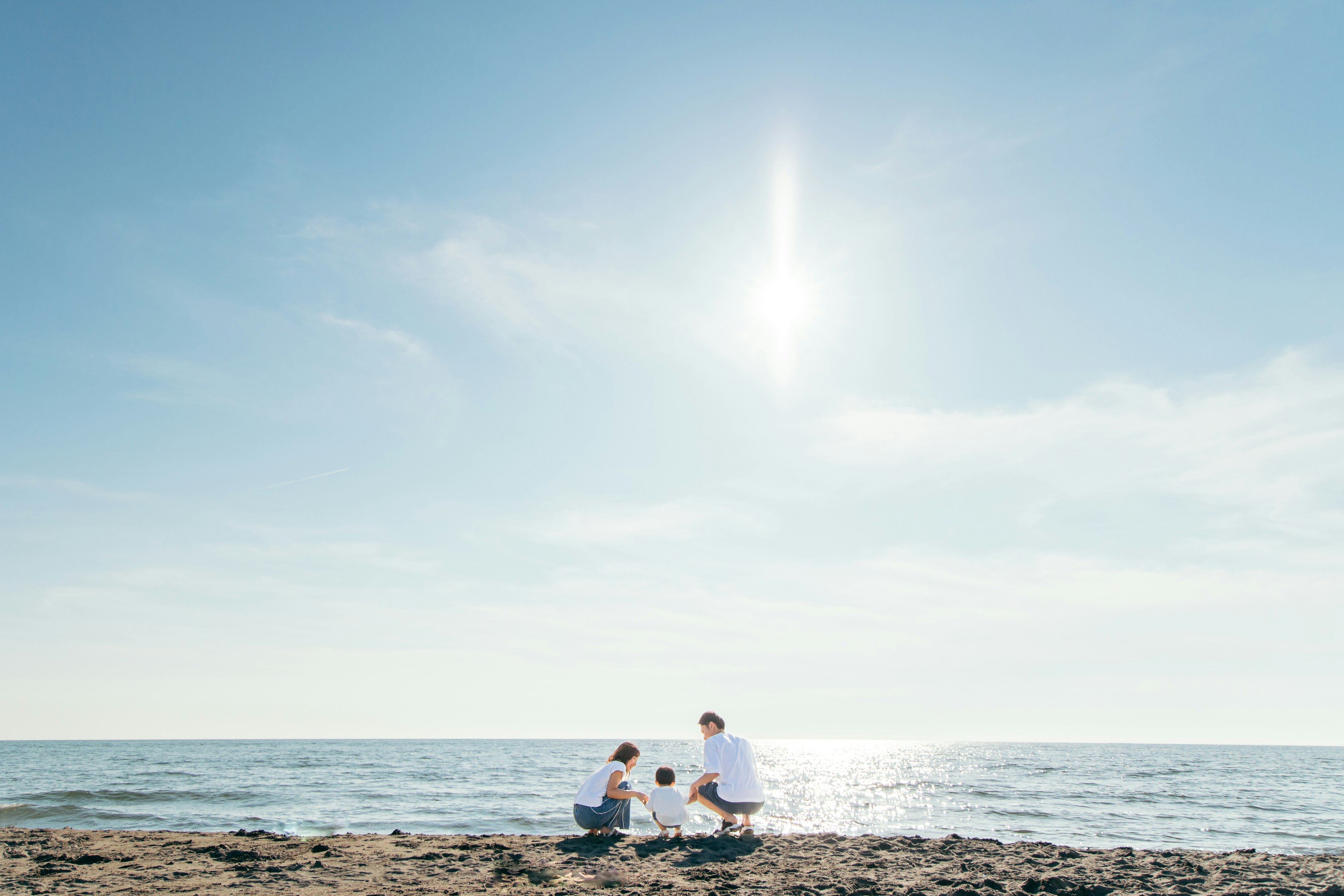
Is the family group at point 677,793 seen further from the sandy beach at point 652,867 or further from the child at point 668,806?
the sandy beach at point 652,867

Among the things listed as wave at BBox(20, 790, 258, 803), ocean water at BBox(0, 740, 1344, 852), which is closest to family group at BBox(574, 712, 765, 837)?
ocean water at BBox(0, 740, 1344, 852)

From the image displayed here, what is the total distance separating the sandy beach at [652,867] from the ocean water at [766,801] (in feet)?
15.2

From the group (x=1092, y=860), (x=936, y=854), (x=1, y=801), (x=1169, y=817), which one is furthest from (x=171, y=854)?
(x=1169, y=817)

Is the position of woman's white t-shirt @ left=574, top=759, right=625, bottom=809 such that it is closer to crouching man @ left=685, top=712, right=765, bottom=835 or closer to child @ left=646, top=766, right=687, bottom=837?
child @ left=646, top=766, right=687, bottom=837

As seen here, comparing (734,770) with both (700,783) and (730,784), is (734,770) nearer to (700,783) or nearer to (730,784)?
(730,784)

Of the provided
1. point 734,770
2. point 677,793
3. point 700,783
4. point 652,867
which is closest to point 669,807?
point 677,793

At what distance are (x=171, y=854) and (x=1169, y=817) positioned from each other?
72.7 feet

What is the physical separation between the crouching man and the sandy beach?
0.39m

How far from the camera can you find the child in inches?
413

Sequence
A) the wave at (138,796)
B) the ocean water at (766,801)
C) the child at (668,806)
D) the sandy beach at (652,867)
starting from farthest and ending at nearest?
the wave at (138,796) → the ocean water at (766,801) → the child at (668,806) → the sandy beach at (652,867)

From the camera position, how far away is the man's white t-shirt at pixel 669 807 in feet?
34.4

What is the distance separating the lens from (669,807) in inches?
413

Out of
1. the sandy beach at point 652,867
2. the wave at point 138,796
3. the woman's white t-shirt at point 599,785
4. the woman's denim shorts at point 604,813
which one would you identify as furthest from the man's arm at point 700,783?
the wave at point 138,796

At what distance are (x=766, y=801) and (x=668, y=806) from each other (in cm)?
1614
